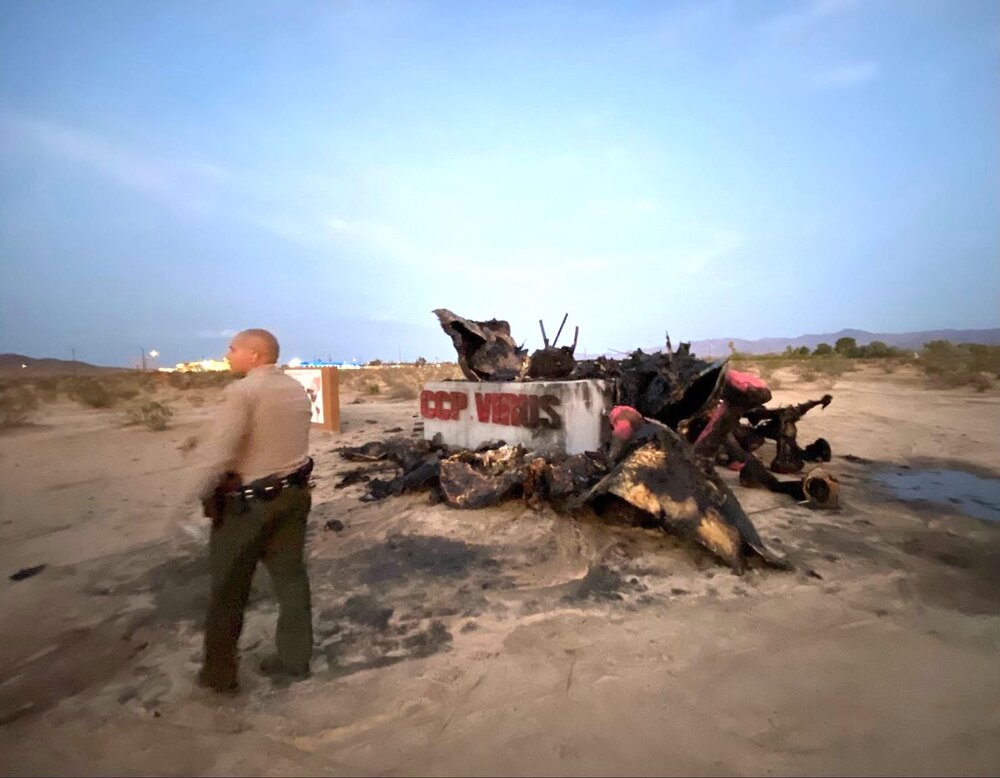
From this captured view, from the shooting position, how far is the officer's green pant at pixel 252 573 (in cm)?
291

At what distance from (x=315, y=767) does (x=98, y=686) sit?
1596 millimetres

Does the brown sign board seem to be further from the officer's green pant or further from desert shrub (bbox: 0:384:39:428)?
the officer's green pant

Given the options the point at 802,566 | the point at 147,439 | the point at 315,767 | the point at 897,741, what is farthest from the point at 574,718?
the point at 147,439

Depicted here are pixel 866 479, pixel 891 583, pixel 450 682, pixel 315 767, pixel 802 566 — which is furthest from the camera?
pixel 866 479

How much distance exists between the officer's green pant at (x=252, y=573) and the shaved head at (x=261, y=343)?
750 millimetres

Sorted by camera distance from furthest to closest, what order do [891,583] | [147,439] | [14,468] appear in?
[147,439], [14,468], [891,583]

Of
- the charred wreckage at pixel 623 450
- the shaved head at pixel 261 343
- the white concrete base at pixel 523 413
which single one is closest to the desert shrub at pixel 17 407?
the charred wreckage at pixel 623 450

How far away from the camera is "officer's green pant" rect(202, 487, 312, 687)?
291cm

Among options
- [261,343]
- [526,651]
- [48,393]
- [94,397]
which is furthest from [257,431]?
[48,393]

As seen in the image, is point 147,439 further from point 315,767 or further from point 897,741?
point 897,741

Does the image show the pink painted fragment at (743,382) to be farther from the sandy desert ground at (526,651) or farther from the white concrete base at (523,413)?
the white concrete base at (523,413)

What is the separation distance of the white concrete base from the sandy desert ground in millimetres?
1319

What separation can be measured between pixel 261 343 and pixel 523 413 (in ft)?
14.8

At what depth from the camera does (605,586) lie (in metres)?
4.31
